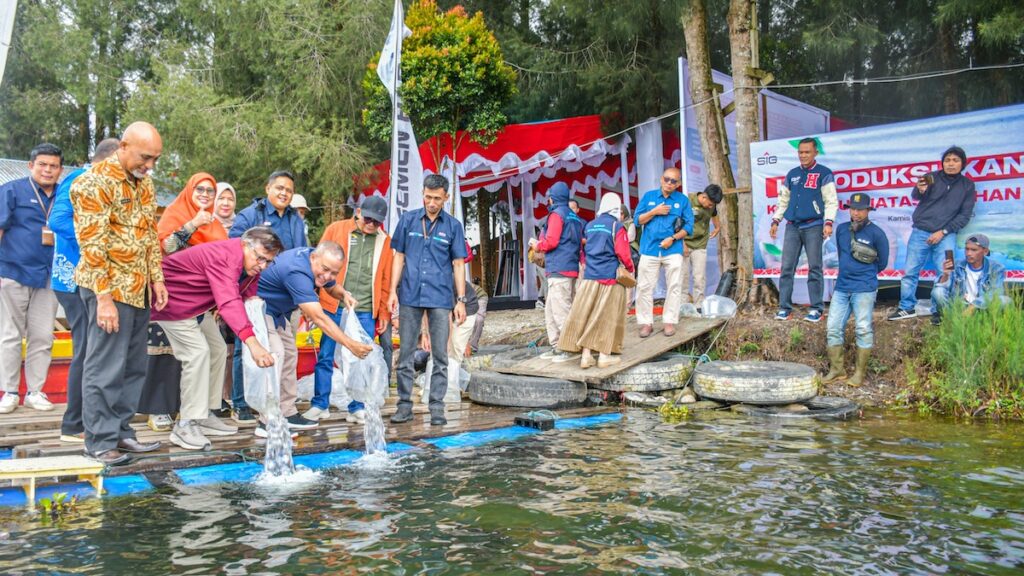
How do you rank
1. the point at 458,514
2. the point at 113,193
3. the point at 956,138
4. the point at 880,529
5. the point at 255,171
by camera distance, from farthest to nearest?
1. the point at 255,171
2. the point at 956,138
3. the point at 113,193
4. the point at 458,514
5. the point at 880,529

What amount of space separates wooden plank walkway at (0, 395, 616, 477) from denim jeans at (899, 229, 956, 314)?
399 centimetres

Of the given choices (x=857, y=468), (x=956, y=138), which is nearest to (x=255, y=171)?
(x=956, y=138)

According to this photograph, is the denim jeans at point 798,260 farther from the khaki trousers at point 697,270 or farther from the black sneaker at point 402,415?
the black sneaker at point 402,415

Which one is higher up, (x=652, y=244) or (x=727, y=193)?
(x=727, y=193)

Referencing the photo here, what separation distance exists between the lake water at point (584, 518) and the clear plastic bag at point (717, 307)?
3751 mm

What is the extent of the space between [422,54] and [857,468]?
958 cm

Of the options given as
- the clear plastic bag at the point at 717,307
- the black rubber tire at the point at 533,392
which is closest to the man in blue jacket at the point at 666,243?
the clear plastic bag at the point at 717,307

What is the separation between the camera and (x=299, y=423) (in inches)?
235

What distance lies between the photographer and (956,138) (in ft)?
27.0

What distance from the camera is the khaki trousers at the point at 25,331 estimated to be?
19.2 ft

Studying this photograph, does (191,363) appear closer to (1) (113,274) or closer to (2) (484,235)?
(1) (113,274)

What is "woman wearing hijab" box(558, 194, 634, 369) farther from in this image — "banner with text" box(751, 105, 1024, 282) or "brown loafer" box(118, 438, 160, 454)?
"brown loafer" box(118, 438, 160, 454)

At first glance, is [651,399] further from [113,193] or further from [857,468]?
[113,193]

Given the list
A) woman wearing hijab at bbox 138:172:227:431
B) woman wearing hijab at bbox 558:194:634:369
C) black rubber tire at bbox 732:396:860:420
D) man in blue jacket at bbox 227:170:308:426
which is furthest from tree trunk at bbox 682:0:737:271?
woman wearing hijab at bbox 138:172:227:431
